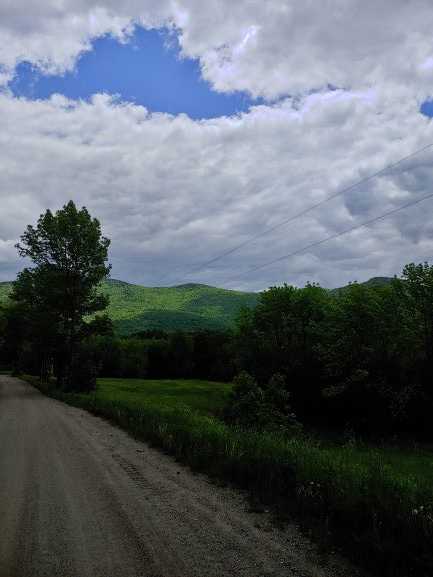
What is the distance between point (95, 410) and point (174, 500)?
54.0ft

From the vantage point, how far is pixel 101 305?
43938 millimetres

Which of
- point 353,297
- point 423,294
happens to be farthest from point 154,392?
point 423,294

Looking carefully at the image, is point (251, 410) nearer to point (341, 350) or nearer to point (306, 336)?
point (341, 350)

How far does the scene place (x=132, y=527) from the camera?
6863 mm

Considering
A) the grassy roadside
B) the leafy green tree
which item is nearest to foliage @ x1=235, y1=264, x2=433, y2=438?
the leafy green tree

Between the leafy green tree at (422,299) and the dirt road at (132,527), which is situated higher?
the leafy green tree at (422,299)

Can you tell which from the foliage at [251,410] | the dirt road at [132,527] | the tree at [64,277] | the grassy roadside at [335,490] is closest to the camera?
the dirt road at [132,527]

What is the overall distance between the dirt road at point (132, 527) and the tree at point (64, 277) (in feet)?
108

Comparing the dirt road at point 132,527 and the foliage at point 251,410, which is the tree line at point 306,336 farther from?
the dirt road at point 132,527

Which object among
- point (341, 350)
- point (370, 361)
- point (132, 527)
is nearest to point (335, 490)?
point (132, 527)

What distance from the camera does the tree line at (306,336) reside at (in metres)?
37.8

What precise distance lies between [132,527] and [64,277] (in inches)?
1531

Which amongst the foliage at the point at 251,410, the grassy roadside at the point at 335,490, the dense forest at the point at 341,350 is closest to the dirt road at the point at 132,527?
the grassy roadside at the point at 335,490

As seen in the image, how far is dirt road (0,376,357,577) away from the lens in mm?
5621
